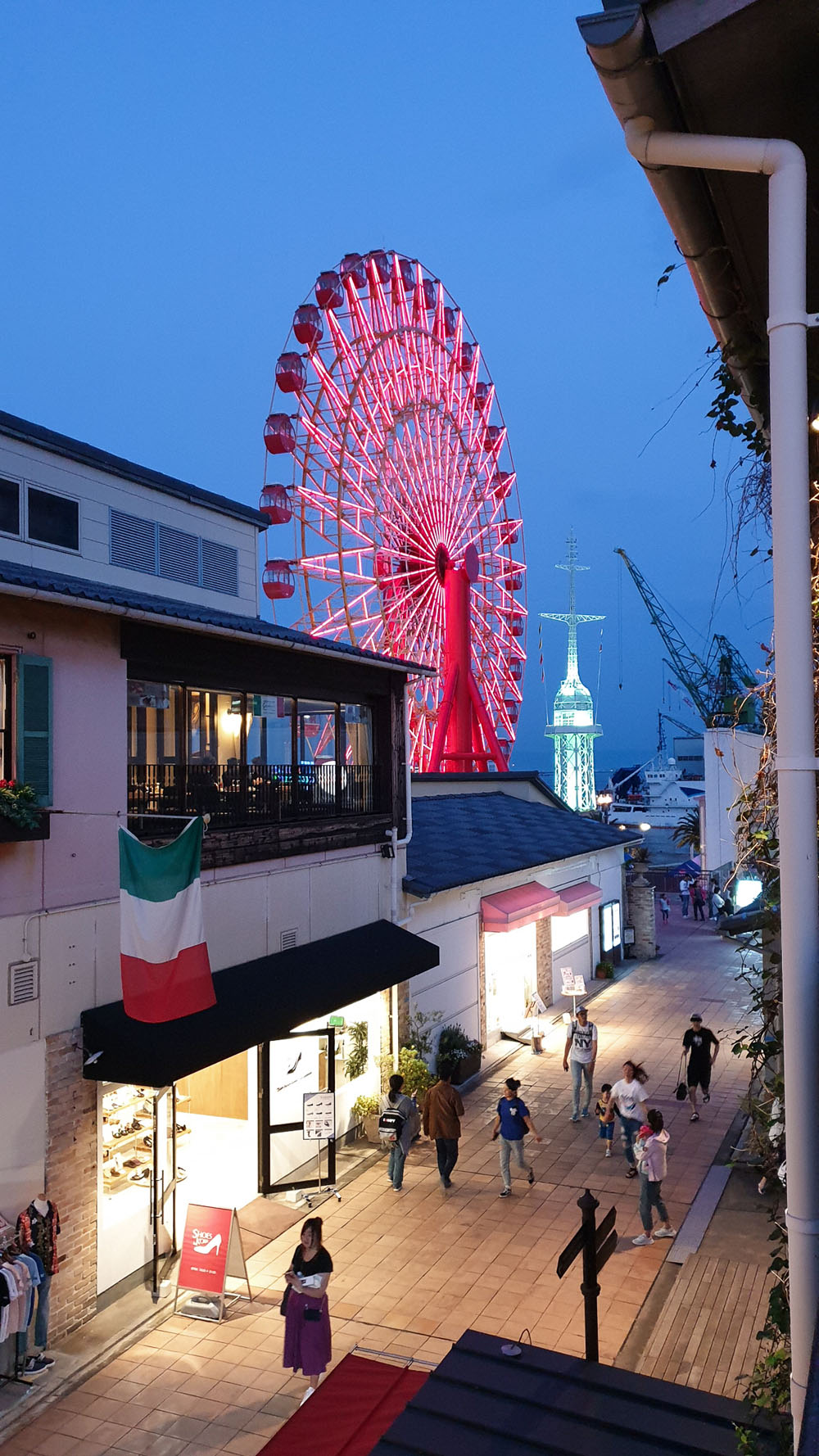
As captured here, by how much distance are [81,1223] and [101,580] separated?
7.54 metres

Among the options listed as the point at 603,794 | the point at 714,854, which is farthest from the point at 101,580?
the point at 603,794

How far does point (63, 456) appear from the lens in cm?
1273

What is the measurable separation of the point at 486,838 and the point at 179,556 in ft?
31.8

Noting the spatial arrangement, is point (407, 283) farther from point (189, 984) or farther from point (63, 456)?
point (189, 984)

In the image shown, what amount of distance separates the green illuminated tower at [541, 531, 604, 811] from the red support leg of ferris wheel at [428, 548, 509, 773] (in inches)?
2962

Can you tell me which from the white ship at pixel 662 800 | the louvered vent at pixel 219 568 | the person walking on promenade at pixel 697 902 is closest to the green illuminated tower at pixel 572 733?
the white ship at pixel 662 800

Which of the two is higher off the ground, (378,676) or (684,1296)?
(378,676)

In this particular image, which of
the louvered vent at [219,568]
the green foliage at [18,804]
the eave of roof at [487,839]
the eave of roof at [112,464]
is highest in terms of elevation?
the eave of roof at [112,464]

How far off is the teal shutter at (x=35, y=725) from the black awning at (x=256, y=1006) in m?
2.13

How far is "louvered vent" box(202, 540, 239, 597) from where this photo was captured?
15367 millimetres

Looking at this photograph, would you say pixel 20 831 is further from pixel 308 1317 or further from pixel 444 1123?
pixel 444 1123

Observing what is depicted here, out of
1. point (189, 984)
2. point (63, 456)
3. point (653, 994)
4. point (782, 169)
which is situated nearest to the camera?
point (782, 169)

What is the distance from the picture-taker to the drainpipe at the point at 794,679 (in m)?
3.29

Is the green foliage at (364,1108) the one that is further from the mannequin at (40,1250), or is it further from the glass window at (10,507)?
the glass window at (10,507)
